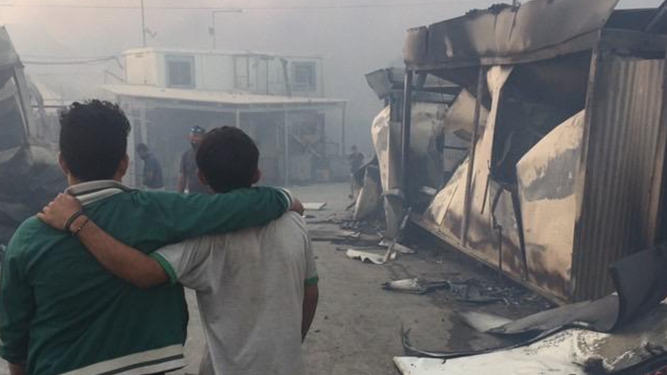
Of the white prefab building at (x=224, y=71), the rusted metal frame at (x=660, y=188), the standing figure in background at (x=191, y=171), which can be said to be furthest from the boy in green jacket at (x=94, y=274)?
the white prefab building at (x=224, y=71)

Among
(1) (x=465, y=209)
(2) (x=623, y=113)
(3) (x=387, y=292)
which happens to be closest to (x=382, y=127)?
(1) (x=465, y=209)

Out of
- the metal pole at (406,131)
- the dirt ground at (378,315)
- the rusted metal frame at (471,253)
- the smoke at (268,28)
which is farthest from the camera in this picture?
the smoke at (268,28)

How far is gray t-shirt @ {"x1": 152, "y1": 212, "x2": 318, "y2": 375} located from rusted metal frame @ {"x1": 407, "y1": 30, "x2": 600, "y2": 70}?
4.29 m

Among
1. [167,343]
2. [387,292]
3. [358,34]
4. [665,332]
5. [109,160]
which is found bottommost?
[387,292]

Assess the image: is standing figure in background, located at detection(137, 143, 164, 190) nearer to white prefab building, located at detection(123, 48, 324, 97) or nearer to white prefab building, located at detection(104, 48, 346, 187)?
white prefab building, located at detection(104, 48, 346, 187)

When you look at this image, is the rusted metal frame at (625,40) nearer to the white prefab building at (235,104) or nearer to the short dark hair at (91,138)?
the short dark hair at (91,138)

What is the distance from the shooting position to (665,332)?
3982mm

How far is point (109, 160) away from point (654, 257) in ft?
14.5

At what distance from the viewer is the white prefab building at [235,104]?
2069cm

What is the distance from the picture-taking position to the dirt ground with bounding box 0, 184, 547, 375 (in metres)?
4.82

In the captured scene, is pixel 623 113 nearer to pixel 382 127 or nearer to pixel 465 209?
pixel 465 209

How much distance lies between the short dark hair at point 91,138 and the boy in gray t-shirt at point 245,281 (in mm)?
308

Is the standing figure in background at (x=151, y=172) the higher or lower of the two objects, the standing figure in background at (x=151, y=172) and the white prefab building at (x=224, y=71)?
the lower

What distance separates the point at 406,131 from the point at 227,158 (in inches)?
322
